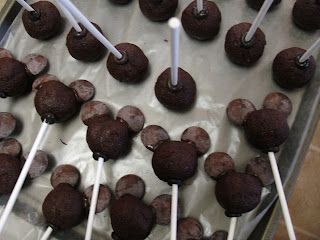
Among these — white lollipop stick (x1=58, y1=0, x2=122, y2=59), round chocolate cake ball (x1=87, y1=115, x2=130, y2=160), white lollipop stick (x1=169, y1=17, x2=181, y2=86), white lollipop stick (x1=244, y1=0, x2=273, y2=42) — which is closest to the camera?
white lollipop stick (x1=169, y1=17, x2=181, y2=86)

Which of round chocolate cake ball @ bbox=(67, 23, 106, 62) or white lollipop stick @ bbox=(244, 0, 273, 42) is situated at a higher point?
white lollipop stick @ bbox=(244, 0, 273, 42)

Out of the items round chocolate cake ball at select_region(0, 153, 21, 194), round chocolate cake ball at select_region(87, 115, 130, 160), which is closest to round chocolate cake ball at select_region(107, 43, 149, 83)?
round chocolate cake ball at select_region(87, 115, 130, 160)

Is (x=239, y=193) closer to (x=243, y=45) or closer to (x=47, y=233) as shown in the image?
(x=243, y=45)

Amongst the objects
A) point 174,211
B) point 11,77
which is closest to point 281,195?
point 174,211

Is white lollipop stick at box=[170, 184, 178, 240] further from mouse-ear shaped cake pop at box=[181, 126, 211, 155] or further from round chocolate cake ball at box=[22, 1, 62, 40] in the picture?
round chocolate cake ball at box=[22, 1, 62, 40]

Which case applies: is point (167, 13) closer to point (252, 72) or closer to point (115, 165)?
point (252, 72)

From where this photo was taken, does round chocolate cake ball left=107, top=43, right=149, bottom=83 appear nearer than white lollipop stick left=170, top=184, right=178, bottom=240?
No

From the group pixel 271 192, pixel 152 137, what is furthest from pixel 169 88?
pixel 271 192
